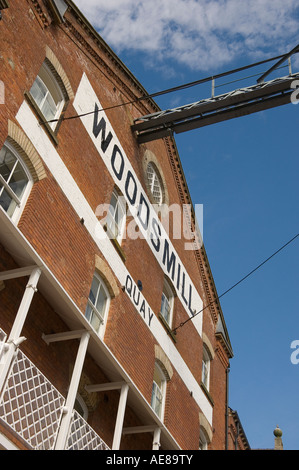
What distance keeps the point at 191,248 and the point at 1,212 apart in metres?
12.2

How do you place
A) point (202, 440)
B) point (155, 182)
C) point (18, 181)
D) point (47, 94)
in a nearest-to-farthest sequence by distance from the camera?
point (18, 181) → point (47, 94) → point (202, 440) → point (155, 182)

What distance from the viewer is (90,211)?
565 inches

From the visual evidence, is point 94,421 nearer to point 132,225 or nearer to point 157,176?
point 132,225

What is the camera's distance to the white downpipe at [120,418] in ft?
39.8

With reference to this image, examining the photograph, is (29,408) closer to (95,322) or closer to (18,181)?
(95,322)

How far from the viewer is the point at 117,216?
52.9ft

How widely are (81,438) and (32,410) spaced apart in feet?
5.06

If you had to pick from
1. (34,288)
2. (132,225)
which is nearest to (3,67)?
(34,288)

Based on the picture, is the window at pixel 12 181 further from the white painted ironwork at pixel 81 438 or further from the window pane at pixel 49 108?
the white painted ironwork at pixel 81 438

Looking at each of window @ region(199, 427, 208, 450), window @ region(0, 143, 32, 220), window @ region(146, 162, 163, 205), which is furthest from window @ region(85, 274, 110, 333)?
window @ region(199, 427, 208, 450)

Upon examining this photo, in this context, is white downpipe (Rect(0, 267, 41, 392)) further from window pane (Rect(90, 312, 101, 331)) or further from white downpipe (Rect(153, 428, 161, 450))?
white downpipe (Rect(153, 428, 161, 450))

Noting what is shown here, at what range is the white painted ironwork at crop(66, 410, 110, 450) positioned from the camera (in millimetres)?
10719

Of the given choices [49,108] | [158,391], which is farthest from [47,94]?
[158,391]

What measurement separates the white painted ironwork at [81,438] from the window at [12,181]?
13.8ft
